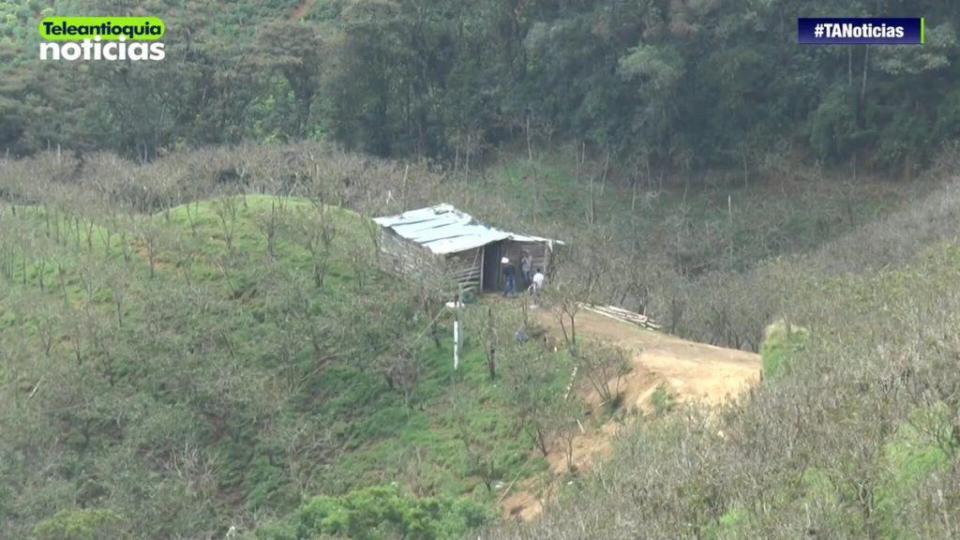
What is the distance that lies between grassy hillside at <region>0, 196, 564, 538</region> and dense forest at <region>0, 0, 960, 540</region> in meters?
0.08

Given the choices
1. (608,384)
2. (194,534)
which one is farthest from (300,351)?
(608,384)

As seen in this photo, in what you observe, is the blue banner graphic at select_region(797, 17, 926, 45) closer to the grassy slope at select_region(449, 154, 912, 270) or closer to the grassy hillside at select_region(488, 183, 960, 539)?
the grassy slope at select_region(449, 154, 912, 270)

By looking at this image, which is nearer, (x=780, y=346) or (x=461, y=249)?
(x=780, y=346)

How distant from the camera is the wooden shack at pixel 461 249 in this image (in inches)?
1105

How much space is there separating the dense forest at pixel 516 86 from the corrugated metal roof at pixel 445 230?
36.7 ft

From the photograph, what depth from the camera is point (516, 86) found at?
152ft

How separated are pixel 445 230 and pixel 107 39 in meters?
22.8

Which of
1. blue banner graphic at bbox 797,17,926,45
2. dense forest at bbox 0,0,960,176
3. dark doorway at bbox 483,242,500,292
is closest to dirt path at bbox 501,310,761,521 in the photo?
dark doorway at bbox 483,242,500,292

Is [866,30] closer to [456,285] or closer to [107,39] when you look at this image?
[456,285]

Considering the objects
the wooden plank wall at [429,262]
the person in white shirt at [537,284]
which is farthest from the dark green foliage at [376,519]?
the wooden plank wall at [429,262]

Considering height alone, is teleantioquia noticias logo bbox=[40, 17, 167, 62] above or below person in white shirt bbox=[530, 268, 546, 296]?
above

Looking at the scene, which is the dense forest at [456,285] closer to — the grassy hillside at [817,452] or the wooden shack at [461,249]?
the grassy hillside at [817,452]

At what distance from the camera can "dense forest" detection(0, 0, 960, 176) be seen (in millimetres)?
39062

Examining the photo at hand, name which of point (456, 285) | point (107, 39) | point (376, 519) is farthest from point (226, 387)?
point (107, 39)
